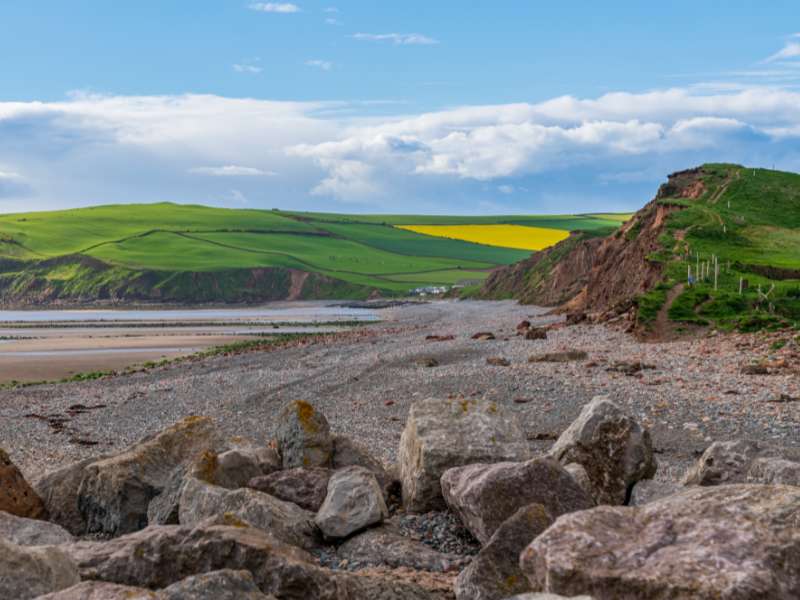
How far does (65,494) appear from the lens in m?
14.7

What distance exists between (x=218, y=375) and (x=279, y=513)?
33.0 metres

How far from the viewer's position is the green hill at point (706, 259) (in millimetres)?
43438

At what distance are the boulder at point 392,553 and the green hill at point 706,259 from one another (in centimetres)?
3357

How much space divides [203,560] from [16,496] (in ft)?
22.3

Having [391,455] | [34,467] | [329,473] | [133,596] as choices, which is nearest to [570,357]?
[391,455]

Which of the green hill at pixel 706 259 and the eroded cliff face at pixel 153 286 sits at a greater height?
the green hill at pixel 706 259

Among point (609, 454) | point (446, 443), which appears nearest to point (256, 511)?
point (446, 443)

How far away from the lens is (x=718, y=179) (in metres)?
79.9

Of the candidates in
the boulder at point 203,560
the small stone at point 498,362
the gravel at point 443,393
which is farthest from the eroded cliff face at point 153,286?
the boulder at point 203,560

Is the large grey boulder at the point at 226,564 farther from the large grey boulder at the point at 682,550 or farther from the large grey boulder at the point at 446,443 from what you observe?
the large grey boulder at the point at 446,443

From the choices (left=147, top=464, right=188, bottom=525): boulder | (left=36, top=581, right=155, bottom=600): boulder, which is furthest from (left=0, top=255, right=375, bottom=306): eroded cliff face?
(left=36, top=581, right=155, bottom=600): boulder

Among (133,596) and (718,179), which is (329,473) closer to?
(133,596)

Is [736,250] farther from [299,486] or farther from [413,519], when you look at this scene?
[299,486]

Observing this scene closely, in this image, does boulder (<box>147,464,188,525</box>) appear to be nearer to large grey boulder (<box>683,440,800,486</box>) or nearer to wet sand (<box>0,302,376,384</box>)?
large grey boulder (<box>683,440,800,486</box>)
